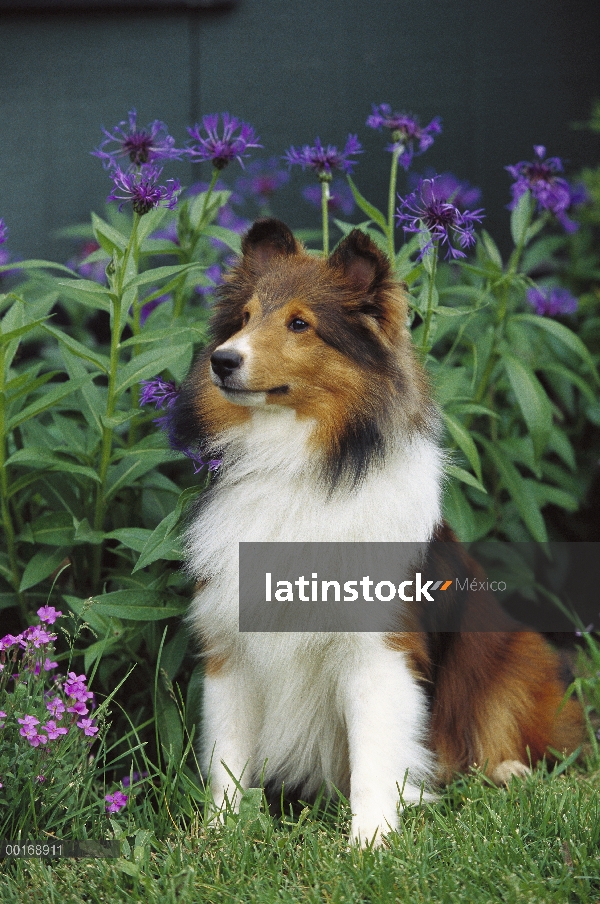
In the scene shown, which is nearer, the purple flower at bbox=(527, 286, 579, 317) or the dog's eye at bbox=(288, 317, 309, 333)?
the dog's eye at bbox=(288, 317, 309, 333)

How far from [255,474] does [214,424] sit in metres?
0.19

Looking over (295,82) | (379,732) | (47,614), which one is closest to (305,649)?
(379,732)

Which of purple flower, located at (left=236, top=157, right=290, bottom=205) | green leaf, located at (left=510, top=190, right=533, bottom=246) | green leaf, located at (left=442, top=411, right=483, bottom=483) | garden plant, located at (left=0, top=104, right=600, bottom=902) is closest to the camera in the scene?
garden plant, located at (left=0, top=104, right=600, bottom=902)

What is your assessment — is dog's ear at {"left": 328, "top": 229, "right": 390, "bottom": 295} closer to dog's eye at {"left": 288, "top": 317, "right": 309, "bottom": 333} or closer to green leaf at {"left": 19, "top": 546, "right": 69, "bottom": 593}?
dog's eye at {"left": 288, "top": 317, "right": 309, "bottom": 333}

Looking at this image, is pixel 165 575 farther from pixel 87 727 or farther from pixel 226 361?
pixel 226 361

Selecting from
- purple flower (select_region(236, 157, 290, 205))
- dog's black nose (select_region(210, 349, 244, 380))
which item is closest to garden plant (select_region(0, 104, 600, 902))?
dog's black nose (select_region(210, 349, 244, 380))

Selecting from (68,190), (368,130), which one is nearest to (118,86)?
(68,190)

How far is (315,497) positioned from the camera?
262cm

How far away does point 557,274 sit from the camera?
516 centimetres

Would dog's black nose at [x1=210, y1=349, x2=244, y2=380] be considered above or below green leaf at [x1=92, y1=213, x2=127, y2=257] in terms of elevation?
below

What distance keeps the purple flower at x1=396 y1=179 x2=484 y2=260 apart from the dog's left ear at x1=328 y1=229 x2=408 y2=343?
327 mm

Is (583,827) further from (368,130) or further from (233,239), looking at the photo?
(368,130)

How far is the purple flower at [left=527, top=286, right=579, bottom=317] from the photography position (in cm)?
419

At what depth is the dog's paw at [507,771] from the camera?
295 centimetres
